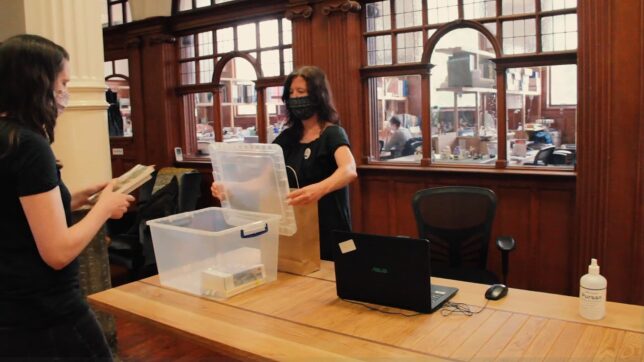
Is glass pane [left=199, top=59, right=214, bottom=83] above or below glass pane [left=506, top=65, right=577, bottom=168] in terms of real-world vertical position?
above

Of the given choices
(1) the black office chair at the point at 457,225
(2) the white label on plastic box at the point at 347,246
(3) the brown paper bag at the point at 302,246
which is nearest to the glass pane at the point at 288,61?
(1) the black office chair at the point at 457,225

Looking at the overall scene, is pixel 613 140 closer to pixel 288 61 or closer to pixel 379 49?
pixel 379 49

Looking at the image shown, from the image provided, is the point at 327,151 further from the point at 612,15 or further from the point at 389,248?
the point at 612,15

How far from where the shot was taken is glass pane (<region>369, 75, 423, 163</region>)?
170 inches

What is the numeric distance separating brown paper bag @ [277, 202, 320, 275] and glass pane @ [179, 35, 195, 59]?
12.8 feet

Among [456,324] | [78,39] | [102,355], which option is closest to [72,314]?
[102,355]

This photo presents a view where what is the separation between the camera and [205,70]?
5.65m

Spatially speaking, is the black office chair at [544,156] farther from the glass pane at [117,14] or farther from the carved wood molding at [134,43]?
the glass pane at [117,14]

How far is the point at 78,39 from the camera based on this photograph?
9.88 feet

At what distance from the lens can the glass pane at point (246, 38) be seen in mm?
5180

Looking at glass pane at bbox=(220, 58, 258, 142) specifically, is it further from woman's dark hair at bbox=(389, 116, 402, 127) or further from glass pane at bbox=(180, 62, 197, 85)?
woman's dark hair at bbox=(389, 116, 402, 127)

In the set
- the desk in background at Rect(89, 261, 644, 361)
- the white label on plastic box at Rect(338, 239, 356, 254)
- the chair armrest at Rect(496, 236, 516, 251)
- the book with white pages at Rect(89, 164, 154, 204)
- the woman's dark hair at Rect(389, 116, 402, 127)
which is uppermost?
the woman's dark hair at Rect(389, 116, 402, 127)

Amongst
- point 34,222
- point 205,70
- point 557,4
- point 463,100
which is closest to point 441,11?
point 463,100

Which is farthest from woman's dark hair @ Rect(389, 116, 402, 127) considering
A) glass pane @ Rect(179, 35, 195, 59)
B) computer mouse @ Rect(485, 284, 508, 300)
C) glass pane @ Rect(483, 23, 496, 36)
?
computer mouse @ Rect(485, 284, 508, 300)
